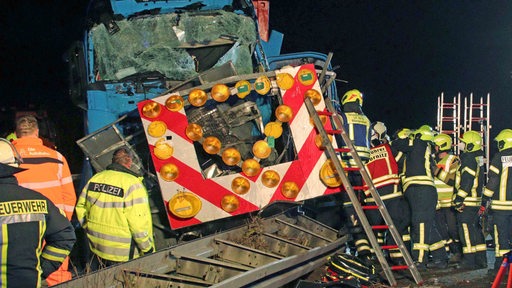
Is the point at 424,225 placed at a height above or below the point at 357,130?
below

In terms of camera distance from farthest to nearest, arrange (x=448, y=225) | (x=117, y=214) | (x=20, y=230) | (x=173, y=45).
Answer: (x=448, y=225) → (x=173, y=45) → (x=117, y=214) → (x=20, y=230)

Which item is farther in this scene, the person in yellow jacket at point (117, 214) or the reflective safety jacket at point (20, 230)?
the person in yellow jacket at point (117, 214)

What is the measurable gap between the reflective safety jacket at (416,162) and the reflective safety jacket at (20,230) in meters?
5.10

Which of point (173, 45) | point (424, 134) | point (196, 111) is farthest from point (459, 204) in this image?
point (173, 45)

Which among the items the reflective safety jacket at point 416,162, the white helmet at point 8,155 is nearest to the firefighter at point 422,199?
the reflective safety jacket at point 416,162

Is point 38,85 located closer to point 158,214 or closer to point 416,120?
point 416,120

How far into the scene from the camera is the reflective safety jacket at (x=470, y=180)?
314 inches

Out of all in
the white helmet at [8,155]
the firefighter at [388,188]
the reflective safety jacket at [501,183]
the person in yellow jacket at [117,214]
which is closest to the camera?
the white helmet at [8,155]

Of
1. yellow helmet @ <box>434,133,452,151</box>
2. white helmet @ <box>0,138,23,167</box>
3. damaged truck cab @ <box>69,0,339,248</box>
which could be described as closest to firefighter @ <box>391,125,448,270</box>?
yellow helmet @ <box>434,133,452,151</box>

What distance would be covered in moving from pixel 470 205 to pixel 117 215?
4.76 metres

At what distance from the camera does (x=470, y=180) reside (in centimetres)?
798

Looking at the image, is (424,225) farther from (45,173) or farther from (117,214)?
(45,173)

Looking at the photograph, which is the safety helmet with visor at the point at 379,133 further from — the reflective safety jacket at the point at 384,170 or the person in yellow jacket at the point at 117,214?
the person in yellow jacket at the point at 117,214

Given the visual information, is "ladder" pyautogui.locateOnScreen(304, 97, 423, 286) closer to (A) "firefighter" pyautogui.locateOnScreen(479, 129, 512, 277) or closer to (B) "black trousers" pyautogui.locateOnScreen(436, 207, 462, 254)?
(A) "firefighter" pyautogui.locateOnScreen(479, 129, 512, 277)
